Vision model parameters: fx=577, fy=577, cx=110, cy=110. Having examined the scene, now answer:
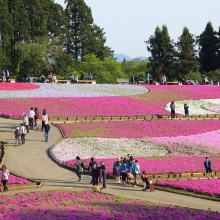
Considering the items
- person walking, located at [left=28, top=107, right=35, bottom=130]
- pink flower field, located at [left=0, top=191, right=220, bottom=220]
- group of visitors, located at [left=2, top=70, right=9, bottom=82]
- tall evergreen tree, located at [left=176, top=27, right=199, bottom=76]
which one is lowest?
pink flower field, located at [left=0, top=191, right=220, bottom=220]

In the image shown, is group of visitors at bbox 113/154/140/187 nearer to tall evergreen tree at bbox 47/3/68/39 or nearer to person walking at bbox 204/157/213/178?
person walking at bbox 204/157/213/178

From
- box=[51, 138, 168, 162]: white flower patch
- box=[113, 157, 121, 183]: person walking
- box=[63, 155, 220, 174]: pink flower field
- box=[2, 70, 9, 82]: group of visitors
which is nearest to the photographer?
box=[113, 157, 121, 183]: person walking

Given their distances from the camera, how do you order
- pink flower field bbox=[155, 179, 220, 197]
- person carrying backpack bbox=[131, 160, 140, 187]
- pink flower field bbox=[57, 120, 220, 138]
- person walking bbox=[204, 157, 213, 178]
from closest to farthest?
pink flower field bbox=[155, 179, 220, 197]
person carrying backpack bbox=[131, 160, 140, 187]
person walking bbox=[204, 157, 213, 178]
pink flower field bbox=[57, 120, 220, 138]

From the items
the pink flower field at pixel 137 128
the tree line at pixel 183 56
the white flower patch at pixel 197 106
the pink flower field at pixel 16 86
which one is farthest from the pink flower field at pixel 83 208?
the tree line at pixel 183 56

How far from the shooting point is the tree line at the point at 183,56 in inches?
4572

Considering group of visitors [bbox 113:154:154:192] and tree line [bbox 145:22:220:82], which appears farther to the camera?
tree line [bbox 145:22:220:82]

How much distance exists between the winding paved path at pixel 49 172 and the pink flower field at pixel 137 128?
9.67 feet

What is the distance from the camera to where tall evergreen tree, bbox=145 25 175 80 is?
386 ft

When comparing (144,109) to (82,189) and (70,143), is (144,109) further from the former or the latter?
(82,189)

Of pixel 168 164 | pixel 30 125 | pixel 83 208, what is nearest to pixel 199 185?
pixel 168 164

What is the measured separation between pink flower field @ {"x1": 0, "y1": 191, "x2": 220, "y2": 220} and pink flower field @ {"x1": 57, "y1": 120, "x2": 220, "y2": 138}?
724 inches

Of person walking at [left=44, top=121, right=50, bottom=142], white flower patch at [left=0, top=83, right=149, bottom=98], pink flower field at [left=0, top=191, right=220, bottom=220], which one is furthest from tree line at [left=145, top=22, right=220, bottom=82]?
pink flower field at [left=0, top=191, right=220, bottom=220]

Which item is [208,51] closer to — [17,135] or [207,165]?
[17,135]

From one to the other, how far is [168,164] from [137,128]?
1316 cm
